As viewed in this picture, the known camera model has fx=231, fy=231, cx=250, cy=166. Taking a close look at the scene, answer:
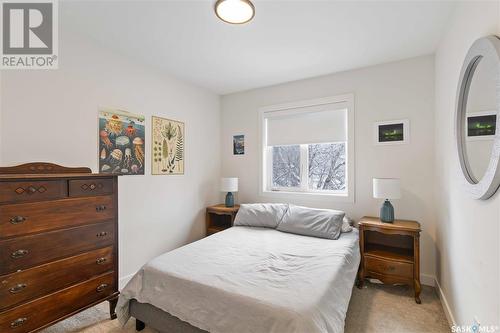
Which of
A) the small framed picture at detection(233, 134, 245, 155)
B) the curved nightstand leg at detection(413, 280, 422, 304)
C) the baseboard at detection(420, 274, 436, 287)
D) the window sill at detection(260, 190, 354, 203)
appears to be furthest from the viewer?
the small framed picture at detection(233, 134, 245, 155)

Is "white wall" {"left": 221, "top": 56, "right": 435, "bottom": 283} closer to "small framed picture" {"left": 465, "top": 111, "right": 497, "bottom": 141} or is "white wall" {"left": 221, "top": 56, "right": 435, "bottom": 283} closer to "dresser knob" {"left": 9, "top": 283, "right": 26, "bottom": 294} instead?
"small framed picture" {"left": 465, "top": 111, "right": 497, "bottom": 141}

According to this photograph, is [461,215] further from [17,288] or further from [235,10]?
[17,288]

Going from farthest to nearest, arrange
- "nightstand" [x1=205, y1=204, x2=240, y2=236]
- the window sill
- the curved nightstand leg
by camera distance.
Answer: "nightstand" [x1=205, y1=204, x2=240, y2=236], the window sill, the curved nightstand leg

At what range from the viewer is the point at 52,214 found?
1644 mm

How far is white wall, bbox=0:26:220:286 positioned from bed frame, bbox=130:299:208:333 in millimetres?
902

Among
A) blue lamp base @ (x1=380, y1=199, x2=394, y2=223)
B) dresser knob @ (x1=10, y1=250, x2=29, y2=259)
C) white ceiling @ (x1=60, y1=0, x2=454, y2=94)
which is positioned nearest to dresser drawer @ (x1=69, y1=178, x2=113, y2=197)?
dresser knob @ (x1=10, y1=250, x2=29, y2=259)

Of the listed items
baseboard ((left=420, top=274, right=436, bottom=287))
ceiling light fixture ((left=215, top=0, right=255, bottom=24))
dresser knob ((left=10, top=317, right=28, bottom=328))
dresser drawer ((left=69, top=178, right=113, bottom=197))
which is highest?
A: ceiling light fixture ((left=215, top=0, right=255, bottom=24))

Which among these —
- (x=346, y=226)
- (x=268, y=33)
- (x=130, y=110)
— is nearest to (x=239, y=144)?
(x=130, y=110)

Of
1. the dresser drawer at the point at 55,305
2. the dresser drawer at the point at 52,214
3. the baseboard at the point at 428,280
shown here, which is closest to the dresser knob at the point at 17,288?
the dresser drawer at the point at 55,305

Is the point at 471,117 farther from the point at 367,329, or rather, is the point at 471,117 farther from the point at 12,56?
the point at 12,56

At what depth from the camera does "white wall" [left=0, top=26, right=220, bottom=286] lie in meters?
1.92

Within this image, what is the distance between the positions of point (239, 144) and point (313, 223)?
6.03ft

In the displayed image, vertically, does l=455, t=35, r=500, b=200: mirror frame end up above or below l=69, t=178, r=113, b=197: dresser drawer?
above

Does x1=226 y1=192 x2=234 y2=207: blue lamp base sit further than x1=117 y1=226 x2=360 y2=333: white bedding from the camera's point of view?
Yes
